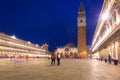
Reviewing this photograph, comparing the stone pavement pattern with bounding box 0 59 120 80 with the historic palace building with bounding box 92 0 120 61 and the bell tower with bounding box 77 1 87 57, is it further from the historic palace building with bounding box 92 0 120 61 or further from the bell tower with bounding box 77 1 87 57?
the bell tower with bounding box 77 1 87 57

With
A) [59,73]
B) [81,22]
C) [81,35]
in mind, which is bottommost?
[59,73]

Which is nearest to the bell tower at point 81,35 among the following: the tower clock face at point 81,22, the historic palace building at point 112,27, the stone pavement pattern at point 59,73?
the tower clock face at point 81,22

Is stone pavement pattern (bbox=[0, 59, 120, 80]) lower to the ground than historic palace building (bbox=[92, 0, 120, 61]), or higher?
lower

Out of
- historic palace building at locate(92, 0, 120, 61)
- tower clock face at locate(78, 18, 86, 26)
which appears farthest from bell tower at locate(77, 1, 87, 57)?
historic palace building at locate(92, 0, 120, 61)

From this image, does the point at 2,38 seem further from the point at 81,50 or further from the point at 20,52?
the point at 81,50

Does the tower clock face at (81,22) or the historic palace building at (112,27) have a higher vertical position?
the tower clock face at (81,22)

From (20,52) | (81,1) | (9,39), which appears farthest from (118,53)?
(81,1)

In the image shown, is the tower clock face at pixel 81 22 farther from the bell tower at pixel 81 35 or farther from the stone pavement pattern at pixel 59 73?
the stone pavement pattern at pixel 59 73

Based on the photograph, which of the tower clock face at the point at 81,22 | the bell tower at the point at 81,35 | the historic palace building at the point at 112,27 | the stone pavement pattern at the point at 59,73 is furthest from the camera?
the tower clock face at the point at 81,22

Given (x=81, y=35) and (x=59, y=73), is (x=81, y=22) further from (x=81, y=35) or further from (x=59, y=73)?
(x=59, y=73)

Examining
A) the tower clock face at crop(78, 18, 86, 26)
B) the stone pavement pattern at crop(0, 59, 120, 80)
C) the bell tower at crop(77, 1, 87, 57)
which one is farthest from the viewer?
the tower clock face at crop(78, 18, 86, 26)

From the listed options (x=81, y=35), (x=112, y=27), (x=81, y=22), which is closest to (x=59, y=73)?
(x=112, y=27)

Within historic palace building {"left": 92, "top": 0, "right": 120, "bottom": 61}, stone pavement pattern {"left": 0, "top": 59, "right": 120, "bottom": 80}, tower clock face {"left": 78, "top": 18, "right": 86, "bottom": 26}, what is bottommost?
stone pavement pattern {"left": 0, "top": 59, "right": 120, "bottom": 80}

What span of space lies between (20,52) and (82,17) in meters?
41.3
